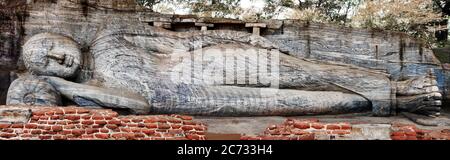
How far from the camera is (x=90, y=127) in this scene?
496 cm

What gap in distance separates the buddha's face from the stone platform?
787 mm

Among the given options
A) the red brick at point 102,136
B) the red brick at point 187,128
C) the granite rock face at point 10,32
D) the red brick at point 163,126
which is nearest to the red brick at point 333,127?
the red brick at point 187,128

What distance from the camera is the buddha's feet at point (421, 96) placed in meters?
5.56

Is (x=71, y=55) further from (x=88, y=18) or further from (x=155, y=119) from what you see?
(x=155, y=119)

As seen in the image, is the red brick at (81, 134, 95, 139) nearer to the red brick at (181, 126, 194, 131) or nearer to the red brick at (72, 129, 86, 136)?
the red brick at (72, 129, 86, 136)

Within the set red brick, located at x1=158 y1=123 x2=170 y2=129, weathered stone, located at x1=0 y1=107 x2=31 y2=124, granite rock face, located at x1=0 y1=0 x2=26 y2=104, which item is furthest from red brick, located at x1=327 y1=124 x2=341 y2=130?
granite rock face, located at x1=0 y1=0 x2=26 y2=104

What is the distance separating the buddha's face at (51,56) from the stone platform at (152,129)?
2.58 feet

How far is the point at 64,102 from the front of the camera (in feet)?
17.9

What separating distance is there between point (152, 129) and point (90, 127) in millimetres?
592

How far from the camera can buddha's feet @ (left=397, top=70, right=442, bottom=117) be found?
5562mm

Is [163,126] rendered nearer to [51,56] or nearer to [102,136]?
[102,136]

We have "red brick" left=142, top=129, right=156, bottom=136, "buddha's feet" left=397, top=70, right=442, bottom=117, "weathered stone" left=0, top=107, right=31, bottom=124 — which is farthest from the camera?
"buddha's feet" left=397, top=70, right=442, bottom=117

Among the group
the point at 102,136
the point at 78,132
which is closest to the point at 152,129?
the point at 102,136
